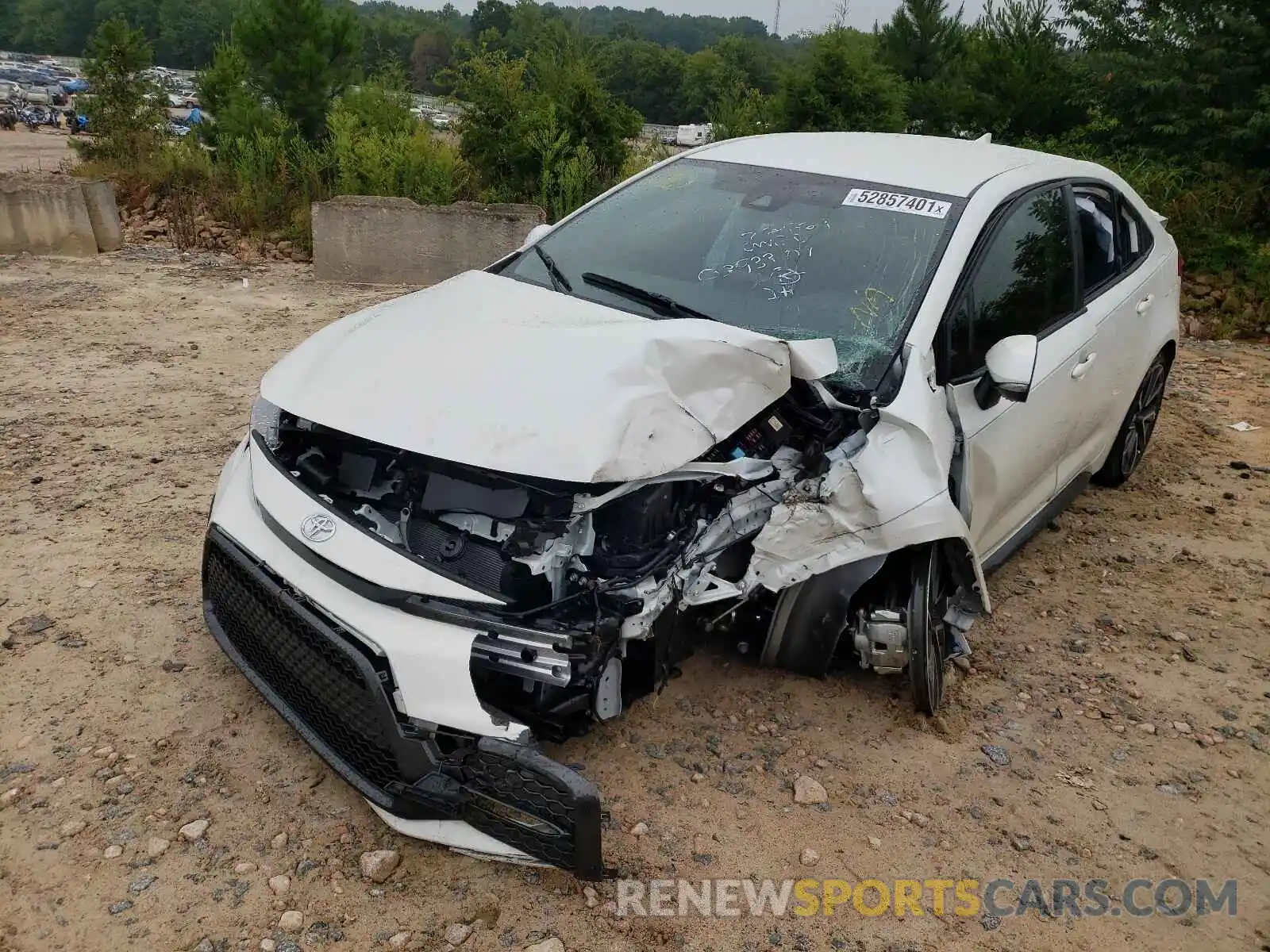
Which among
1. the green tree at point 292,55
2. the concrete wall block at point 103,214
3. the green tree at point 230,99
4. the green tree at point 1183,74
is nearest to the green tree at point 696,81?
the green tree at point 230,99

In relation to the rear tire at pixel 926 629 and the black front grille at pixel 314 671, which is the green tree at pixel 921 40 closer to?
the rear tire at pixel 926 629

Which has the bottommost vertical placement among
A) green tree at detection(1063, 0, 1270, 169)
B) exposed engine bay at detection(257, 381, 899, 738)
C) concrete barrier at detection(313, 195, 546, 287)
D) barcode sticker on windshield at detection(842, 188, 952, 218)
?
concrete barrier at detection(313, 195, 546, 287)

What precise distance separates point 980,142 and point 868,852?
297 cm

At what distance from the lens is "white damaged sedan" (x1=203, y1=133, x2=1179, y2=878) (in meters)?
2.34

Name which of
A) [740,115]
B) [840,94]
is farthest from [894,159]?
[740,115]

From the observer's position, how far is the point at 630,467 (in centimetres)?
239

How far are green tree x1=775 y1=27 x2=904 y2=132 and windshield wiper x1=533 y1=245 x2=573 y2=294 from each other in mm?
7676

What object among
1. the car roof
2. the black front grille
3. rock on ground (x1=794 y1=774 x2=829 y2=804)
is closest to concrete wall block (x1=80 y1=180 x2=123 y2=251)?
the car roof

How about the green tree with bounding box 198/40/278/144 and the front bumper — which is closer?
the front bumper

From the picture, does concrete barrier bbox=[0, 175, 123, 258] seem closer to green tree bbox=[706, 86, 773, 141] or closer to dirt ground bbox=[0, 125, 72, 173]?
green tree bbox=[706, 86, 773, 141]

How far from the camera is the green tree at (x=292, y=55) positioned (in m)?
11.5

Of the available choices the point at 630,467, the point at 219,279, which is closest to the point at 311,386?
the point at 630,467

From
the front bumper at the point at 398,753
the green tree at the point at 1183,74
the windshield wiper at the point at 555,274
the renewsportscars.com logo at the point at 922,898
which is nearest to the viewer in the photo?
the front bumper at the point at 398,753

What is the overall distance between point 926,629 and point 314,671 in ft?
5.85
